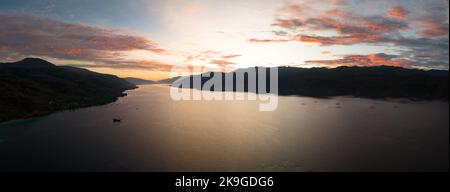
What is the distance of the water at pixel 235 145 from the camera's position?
95.0ft

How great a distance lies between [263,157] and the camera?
32.4 metres

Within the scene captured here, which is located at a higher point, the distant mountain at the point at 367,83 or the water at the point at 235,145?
the distant mountain at the point at 367,83

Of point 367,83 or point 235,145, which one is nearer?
point 235,145

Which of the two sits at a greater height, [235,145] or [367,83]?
[367,83]

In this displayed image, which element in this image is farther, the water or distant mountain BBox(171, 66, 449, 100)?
distant mountain BBox(171, 66, 449, 100)

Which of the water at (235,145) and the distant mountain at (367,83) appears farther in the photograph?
the distant mountain at (367,83)

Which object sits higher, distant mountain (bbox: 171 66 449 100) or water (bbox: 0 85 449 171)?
distant mountain (bbox: 171 66 449 100)

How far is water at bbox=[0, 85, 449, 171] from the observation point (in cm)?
2895

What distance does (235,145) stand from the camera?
38.1 metres
